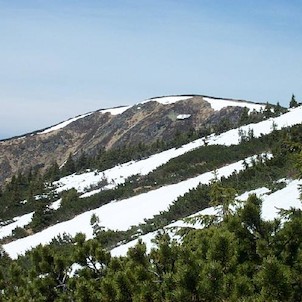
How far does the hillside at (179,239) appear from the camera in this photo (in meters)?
4.50

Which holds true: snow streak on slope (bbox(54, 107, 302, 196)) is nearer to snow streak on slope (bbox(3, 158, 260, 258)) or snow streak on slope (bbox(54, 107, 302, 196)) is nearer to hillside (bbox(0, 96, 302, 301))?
hillside (bbox(0, 96, 302, 301))

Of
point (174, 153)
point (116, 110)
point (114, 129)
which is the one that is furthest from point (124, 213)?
point (116, 110)

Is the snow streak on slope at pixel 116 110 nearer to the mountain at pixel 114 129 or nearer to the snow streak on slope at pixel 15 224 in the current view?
the mountain at pixel 114 129

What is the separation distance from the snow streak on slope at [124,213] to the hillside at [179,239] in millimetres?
94

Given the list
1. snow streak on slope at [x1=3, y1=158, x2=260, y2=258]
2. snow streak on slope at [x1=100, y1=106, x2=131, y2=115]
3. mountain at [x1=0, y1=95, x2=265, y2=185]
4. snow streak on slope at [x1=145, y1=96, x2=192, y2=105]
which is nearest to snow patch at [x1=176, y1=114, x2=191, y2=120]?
mountain at [x1=0, y1=95, x2=265, y2=185]

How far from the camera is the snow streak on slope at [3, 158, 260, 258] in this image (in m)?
22.4

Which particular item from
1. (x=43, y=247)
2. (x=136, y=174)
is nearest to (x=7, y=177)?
(x=136, y=174)

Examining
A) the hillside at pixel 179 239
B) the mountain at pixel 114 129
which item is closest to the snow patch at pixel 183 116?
the mountain at pixel 114 129

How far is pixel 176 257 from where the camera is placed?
5.44 metres

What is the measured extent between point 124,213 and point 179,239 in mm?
13786

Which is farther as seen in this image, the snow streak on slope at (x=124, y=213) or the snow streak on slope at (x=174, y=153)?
the snow streak on slope at (x=174, y=153)

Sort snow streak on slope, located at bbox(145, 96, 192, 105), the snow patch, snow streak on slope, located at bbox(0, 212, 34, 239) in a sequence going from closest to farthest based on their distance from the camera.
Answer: snow streak on slope, located at bbox(0, 212, 34, 239) → the snow patch → snow streak on slope, located at bbox(145, 96, 192, 105)

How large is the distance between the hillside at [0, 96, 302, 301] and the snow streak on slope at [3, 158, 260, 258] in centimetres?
9

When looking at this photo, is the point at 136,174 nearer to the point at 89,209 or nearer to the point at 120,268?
the point at 89,209
